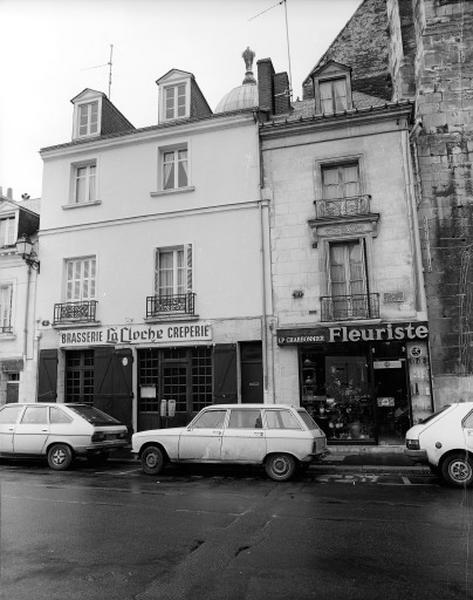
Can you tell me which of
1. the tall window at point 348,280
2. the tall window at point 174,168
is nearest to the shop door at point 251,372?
the tall window at point 348,280

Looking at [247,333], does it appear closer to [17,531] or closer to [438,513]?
[438,513]

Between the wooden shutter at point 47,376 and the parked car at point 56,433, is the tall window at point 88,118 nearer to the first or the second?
the wooden shutter at point 47,376

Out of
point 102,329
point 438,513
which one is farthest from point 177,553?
point 102,329

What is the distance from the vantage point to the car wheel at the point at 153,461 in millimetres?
10484

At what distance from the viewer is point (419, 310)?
13.8 m

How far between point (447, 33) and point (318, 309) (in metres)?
10.2

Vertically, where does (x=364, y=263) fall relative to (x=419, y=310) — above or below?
above

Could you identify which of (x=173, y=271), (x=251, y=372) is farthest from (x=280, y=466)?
(x=173, y=271)

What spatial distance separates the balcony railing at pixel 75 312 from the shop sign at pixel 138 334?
347 mm

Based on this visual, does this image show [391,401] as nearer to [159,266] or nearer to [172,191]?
[159,266]

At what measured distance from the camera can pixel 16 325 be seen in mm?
17594

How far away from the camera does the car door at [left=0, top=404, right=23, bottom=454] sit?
1182 centimetres

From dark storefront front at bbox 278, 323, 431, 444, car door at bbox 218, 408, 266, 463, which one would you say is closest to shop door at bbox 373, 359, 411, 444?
dark storefront front at bbox 278, 323, 431, 444

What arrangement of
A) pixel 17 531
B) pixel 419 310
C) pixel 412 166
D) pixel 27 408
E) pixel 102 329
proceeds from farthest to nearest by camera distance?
pixel 102 329, pixel 412 166, pixel 419 310, pixel 27 408, pixel 17 531
